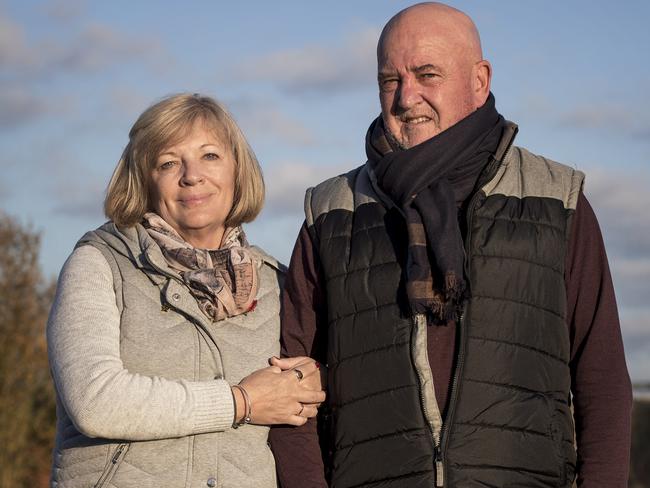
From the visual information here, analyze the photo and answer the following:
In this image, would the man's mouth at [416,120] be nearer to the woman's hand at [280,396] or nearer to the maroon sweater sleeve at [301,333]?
the maroon sweater sleeve at [301,333]

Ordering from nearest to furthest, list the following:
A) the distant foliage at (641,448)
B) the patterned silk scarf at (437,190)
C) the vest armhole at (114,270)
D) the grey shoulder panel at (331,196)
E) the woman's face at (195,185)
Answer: the patterned silk scarf at (437,190) < the vest armhole at (114,270) < the grey shoulder panel at (331,196) < the woman's face at (195,185) < the distant foliage at (641,448)

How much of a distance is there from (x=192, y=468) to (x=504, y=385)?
4.08ft

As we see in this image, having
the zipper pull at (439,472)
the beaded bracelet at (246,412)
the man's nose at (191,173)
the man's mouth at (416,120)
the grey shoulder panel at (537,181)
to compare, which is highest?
the man's mouth at (416,120)

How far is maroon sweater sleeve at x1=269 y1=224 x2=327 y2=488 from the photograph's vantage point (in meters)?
4.32

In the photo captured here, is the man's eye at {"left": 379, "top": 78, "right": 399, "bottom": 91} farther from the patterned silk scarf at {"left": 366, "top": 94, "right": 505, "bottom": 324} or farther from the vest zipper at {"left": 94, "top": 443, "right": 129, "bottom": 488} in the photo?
the vest zipper at {"left": 94, "top": 443, "right": 129, "bottom": 488}

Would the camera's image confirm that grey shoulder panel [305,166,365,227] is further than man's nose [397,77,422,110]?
Yes

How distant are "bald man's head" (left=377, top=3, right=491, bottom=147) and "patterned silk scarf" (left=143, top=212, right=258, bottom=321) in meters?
0.88

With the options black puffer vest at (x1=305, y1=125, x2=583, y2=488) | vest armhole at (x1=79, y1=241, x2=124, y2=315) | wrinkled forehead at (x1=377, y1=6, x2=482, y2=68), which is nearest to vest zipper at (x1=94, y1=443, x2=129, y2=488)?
vest armhole at (x1=79, y1=241, x2=124, y2=315)

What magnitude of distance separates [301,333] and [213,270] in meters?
0.45

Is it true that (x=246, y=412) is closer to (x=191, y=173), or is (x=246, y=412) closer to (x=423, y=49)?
(x=191, y=173)

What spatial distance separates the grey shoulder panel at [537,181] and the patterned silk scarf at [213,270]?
1098 millimetres

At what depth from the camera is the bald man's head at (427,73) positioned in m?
4.30

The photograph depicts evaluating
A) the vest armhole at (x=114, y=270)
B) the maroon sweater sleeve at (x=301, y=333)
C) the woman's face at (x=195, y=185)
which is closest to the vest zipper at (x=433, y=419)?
the maroon sweater sleeve at (x=301, y=333)

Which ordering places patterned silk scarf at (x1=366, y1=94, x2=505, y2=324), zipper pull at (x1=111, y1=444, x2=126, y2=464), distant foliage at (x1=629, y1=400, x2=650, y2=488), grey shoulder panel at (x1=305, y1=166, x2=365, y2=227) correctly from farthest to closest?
distant foliage at (x1=629, y1=400, x2=650, y2=488) < grey shoulder panel at (x1=305, y1=166, x2=365, y2=227) < zipper pull at (x1=111, y1=444, x2=126, y2=464) < patterned silk scarf at (x1=366, y1=94, x2=505, y2=324)
